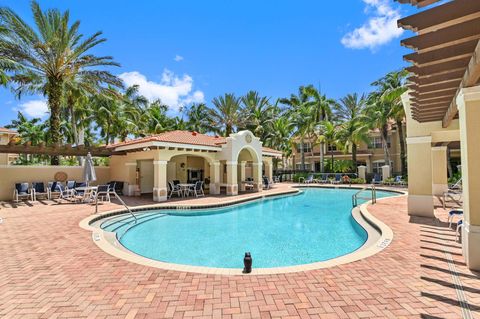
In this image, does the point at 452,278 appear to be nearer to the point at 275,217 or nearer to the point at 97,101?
the point at 275,217

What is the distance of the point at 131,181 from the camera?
19.9 metres

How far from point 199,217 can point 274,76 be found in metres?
22.3

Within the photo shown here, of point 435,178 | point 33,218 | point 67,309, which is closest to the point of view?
point 67,309

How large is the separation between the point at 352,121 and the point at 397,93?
663 centimetres

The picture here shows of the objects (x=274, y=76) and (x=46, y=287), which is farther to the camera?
(x=274, y=76)

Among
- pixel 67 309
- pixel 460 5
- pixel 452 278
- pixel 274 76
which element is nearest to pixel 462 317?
pixel 452 278

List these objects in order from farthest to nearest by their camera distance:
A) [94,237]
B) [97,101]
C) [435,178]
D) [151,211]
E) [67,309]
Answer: [97,101], [435,178], [151,211], [94,237], [67,309]

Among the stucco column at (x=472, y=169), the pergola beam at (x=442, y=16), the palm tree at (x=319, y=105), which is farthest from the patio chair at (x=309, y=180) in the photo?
the pergola beam at (x=442, y=16)

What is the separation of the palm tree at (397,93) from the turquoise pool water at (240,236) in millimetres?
15442

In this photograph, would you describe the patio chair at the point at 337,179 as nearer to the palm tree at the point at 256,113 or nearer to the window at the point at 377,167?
the palm tree at the point at 256,113

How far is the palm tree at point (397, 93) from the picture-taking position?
80.1ft

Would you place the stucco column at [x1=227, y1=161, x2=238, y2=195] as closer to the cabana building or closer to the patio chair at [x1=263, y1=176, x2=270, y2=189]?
the cabana building

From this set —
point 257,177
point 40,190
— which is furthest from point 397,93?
point 40,190

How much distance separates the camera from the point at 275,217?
43.5 ft
